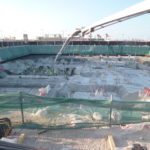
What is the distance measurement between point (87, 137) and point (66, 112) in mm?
894

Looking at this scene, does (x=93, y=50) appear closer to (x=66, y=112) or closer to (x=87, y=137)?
(x=66, y=112)

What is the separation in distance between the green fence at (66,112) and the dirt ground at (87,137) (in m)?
0.17

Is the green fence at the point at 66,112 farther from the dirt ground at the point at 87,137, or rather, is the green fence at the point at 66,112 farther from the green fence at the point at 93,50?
the green fence at the point at 93,50

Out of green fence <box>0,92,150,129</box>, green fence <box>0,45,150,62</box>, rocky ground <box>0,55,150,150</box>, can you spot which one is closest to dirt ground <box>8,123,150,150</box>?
rocky ground <box>0,55,150,150</box>

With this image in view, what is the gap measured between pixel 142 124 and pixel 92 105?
59.8 inches

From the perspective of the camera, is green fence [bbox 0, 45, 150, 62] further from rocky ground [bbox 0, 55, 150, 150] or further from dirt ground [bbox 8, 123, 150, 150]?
dirt ground [bbox 8, 123, 150, 150]

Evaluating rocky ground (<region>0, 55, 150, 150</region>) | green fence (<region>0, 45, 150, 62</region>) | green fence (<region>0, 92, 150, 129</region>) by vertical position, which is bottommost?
rocky ground (<region>0, 55, 150, 150</region>)

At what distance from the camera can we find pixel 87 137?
430cm

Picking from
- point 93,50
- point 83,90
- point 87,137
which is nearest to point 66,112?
point 87,137

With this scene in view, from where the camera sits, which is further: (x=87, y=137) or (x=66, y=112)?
(x=66, y=112)

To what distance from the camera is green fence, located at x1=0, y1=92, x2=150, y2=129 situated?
4.39 m

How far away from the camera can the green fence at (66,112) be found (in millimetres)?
4387

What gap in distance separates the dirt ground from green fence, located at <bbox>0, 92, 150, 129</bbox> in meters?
0.17

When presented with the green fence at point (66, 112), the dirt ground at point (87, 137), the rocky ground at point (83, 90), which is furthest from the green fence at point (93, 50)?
the dirt ground at point (87, 137)
